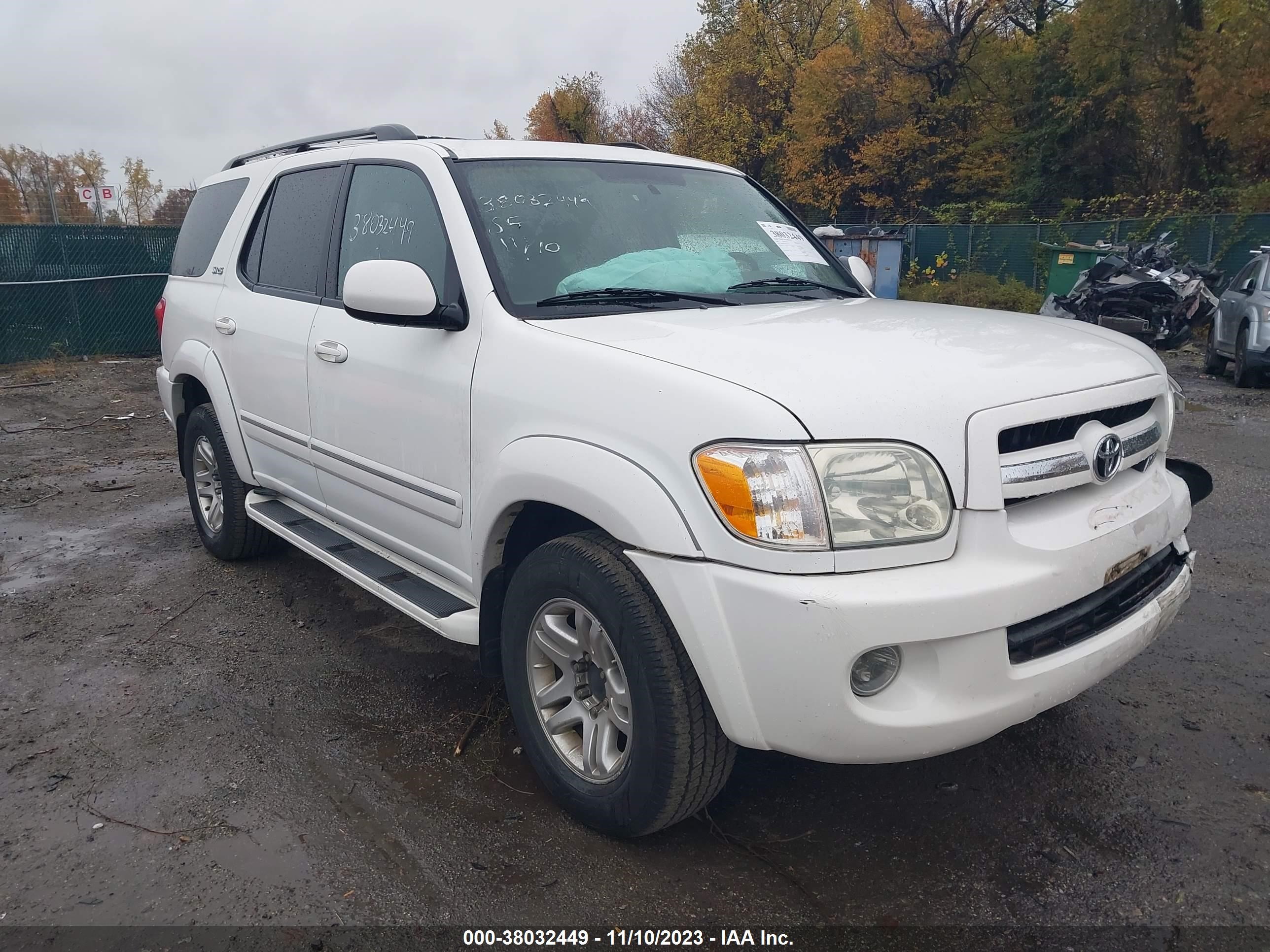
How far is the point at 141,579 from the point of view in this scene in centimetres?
499

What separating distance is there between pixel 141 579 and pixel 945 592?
4.29 metres

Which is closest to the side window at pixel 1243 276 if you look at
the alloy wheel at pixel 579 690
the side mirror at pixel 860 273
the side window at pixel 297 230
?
the side mirror at pixel 860 273

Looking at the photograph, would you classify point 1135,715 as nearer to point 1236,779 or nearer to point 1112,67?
point 1236,779

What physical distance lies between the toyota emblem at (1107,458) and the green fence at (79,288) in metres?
14.3

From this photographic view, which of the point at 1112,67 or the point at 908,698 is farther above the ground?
the point at 1112,67

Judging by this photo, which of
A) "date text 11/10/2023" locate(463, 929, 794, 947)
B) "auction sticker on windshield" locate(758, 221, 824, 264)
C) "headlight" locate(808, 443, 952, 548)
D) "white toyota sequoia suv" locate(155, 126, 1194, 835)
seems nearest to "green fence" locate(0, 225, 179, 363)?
"white toyota sequoia suv" locate(155, 126, 1194, 835)

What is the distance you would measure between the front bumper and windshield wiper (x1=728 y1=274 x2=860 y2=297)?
4.59 ft

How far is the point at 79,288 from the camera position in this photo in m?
13.7

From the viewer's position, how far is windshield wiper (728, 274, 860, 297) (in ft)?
11.2

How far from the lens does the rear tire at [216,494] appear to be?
4777 millimetres

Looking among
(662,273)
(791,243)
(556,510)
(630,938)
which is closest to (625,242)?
(662,273)

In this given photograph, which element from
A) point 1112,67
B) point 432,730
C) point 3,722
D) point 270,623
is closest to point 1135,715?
point 432,730

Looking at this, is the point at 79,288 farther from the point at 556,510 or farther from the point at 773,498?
the point at 773,498

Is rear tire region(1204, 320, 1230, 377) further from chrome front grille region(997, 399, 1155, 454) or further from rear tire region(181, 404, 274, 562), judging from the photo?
rear tire region(181, 404, 274, 562)
